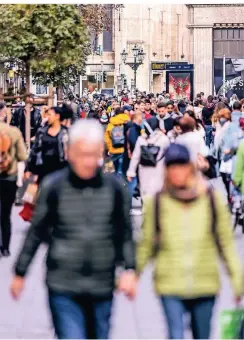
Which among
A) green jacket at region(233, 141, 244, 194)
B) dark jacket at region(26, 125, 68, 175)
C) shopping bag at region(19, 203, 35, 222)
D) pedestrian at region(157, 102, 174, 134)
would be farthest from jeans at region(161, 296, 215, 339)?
pedestrian at region(157, 102, 174, 134)

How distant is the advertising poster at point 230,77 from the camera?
181 ft

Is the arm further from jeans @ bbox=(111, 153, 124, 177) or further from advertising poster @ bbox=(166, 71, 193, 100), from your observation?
advertising poster @ bbox=(166, 71, 193, 100)

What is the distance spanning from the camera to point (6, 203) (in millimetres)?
12414

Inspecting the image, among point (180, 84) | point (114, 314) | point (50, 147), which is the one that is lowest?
point (114, 314)

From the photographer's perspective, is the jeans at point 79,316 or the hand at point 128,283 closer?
the jeans at point 79,316

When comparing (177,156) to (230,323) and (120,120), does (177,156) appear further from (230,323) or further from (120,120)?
(120,120)

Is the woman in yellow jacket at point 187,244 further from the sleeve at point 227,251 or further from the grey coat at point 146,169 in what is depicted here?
the grey coat at point 146,169

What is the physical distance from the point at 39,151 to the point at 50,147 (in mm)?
149

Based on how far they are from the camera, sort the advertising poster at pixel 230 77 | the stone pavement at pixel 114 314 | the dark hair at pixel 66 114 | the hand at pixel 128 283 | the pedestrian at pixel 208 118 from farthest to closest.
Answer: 1. the advertising poster at pixel 230 77
2. the pedestrian at pixel 208 118
3. the dark hair at pixel 66 114
4. the stone pavement at pixel 114 314
5. the hand at pixel 128 283

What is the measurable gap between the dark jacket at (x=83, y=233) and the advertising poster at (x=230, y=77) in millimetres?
47933

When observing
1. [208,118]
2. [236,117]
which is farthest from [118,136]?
[208,118]

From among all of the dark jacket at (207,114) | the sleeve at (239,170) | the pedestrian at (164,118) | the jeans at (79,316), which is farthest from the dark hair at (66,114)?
the dark jacket at (207,114)

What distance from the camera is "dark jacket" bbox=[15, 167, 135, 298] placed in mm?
5992

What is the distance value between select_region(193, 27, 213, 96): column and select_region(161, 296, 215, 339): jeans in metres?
53.8
